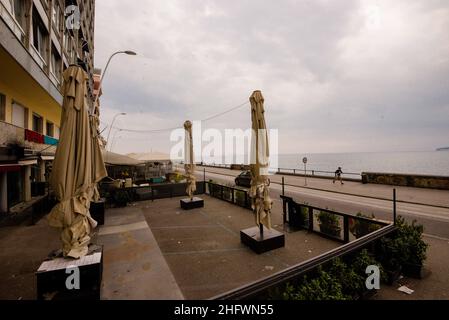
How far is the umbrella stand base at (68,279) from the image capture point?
144 inches

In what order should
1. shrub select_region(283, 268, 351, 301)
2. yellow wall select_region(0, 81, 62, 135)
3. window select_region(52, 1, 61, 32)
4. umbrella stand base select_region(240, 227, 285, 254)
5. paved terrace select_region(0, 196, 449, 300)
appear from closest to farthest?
shrub select_region(283, 268, 351, 301), paved terrace select_region(0, 196, 449, 300), umbrella stand base select_region(240, 227, 285, 254), yellow wall select_region(0, 81, 62, 135), window select_region(52, 1, 61, 32)

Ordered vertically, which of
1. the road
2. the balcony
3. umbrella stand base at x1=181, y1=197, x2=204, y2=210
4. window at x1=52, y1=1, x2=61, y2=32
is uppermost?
window at x1=52, y1=1, x2=61, y2=32

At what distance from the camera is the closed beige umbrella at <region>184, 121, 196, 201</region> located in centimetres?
1164

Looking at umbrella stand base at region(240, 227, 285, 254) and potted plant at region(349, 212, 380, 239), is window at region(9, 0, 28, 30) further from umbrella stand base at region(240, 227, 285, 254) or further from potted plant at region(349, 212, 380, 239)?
potted plant at region(349, 212, 380, 239)

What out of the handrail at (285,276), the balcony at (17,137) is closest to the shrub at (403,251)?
the handrail at (285,276)

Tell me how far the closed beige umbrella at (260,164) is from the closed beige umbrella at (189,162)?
221 inches

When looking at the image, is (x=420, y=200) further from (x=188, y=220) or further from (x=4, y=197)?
(x=4, y=197)

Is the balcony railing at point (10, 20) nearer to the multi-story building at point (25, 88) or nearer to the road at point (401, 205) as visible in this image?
the multi-story building at point (25, 88)

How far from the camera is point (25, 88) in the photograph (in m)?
11.4

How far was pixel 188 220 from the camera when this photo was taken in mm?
9664

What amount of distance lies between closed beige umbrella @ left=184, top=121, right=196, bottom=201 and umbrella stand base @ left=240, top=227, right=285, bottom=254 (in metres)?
5.24

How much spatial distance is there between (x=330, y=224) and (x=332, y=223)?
0.08 meters

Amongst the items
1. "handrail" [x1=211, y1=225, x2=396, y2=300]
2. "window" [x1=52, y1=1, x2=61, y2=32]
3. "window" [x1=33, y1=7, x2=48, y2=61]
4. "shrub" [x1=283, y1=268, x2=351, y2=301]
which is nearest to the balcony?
"window" [x1=33, y1=7, x2=48, y2=61]
